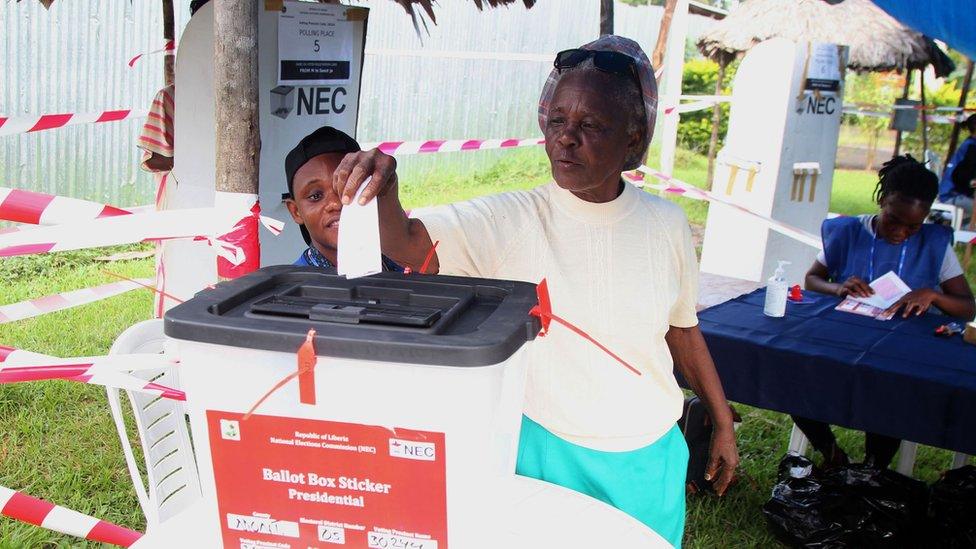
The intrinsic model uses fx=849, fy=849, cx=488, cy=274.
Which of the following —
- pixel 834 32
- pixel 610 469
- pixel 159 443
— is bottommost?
pixel 159 443

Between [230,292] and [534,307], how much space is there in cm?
46

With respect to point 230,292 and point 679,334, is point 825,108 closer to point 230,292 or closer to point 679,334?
point 679,334

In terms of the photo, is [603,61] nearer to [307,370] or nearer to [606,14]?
[307,370]

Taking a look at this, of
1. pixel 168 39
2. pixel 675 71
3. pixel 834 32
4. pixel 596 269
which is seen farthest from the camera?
pixel 834 32

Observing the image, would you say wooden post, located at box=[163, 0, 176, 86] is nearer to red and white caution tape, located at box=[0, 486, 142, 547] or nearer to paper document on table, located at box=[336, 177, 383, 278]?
red and white caution tape, located at box=[0, 486, 142, 547]

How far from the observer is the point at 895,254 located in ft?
13.6

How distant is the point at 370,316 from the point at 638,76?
3.53ft

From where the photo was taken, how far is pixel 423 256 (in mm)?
1698

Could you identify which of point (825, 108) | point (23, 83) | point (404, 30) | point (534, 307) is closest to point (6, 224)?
point (23, 83)

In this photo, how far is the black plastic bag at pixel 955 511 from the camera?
10.6 feet

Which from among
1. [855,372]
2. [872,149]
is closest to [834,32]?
[855,372]

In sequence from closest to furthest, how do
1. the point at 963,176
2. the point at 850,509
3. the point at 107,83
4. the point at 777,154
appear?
the point at 850,509 < the point at 107,83 < the point at 777,154 < the point at 963,176

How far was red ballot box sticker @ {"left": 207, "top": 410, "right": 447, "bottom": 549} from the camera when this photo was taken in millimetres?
1151

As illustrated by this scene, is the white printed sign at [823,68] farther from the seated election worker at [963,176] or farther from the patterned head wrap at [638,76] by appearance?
the patterned head wrap at [638,76]
